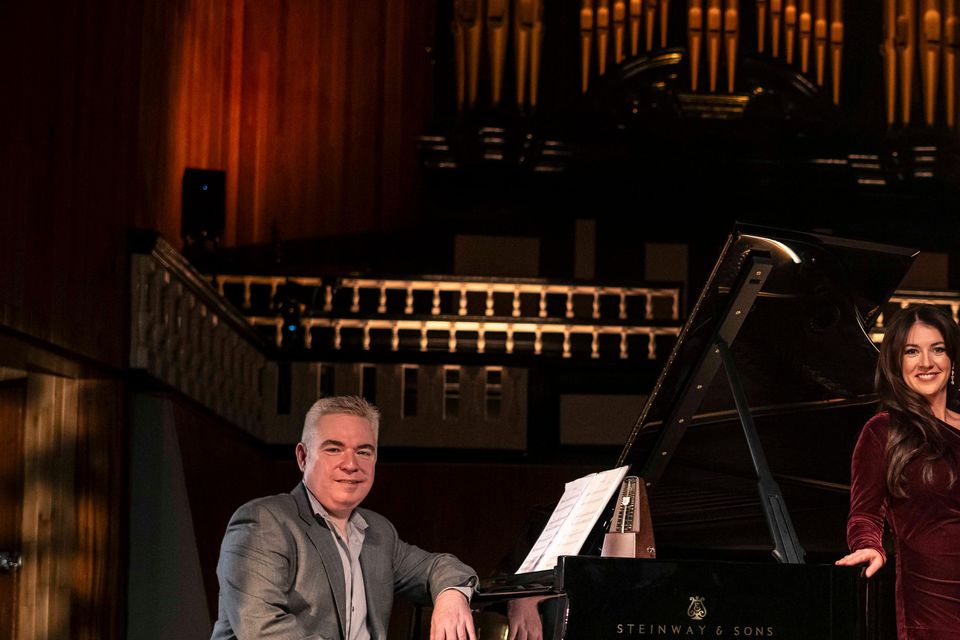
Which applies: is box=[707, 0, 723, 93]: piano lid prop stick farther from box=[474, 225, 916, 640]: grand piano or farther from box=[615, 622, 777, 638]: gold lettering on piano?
box=[615, 622, 777, 638]: gold lettering on piano

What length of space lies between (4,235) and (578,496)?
6.74 feet

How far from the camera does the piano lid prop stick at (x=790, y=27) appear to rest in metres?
9.36

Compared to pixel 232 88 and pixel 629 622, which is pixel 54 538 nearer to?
pixel 629 622

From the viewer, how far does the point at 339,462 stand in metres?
3.21

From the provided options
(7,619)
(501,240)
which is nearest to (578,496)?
(7,619)

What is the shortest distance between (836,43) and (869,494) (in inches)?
272

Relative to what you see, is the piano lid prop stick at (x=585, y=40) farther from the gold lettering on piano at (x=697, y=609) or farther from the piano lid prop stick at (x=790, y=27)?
the gold lettering on piano at (x=697, y=609)

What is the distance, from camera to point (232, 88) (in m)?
9.62

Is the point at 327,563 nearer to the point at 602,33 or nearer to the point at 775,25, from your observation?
the point at 602,33

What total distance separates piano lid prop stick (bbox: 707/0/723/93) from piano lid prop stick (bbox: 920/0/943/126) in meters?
1.34

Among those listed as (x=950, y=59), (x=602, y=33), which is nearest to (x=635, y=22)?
(x=602, y=33)

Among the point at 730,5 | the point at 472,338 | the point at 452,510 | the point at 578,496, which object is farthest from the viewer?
the point at 730,5

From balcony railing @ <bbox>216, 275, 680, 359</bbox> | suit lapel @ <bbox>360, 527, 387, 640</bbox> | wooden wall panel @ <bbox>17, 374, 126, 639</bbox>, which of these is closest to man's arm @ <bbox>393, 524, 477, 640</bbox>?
suit lapel @ <bbox>360, 527, 387, 640</bbox>

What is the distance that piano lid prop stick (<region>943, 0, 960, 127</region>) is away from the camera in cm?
934
